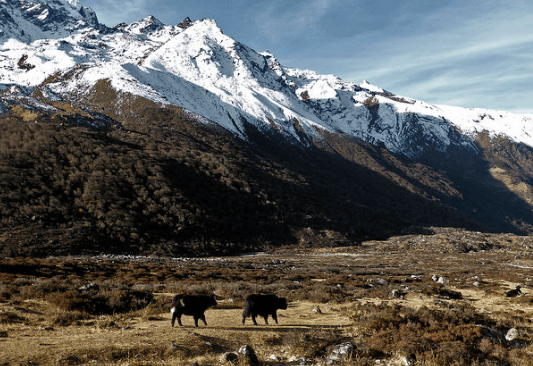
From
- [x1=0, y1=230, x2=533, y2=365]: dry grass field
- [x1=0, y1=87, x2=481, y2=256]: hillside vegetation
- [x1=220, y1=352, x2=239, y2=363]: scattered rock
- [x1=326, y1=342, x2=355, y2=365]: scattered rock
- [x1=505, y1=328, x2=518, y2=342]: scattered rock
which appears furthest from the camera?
[x1=0, y1=87, x2=481, y2=256]: hillside vegetation

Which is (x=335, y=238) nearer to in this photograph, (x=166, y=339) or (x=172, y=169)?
(x=172, y=169)

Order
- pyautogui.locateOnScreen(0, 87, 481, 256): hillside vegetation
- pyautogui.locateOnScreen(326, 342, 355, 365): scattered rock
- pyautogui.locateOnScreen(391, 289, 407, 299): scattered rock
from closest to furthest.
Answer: pyautogui.locateOnScreen(326, 342, 355, 365): scattered rock < pyautogui.locateOnScreen(391, 289, 407, 299): scattered rock < pyautogui.locateOnScreen(0, 87, 481, 256): hillside vegetation

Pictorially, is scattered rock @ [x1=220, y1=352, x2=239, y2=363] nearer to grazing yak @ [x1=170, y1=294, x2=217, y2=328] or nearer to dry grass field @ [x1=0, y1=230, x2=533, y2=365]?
dry grass field @ [x1=0, y1=230, x2=533, y2=365]

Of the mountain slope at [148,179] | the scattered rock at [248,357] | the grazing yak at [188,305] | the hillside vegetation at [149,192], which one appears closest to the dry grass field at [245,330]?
the scattered rock at [248,357]

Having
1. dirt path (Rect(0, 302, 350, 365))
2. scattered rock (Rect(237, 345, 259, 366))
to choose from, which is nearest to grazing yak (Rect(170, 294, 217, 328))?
dirt path (Rect(0, 302, 350, 365))

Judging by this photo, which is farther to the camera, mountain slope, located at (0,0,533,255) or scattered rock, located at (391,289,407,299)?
mountain slope, located at (0,0,533,255)

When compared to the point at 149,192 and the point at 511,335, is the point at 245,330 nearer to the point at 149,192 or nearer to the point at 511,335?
the point at 511,335

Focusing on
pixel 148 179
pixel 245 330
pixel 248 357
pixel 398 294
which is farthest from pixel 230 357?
pixel 148 179

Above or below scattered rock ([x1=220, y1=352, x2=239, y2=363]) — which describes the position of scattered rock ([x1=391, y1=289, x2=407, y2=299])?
below

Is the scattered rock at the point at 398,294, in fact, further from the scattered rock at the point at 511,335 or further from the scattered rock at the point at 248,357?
the scattered rock at the point at 248,357

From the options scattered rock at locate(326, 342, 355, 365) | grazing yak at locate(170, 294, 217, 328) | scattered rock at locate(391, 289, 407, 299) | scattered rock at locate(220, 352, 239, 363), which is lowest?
scattered rock at locate(391, 289, 407, 299)

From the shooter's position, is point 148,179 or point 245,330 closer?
point 245,330

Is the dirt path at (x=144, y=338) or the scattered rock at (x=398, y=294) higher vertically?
the dirt path at (x=144, y=338)

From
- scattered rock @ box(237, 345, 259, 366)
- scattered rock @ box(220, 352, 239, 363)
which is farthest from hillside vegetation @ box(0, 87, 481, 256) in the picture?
scattered rock @ box(237, 345, 259, 366)
